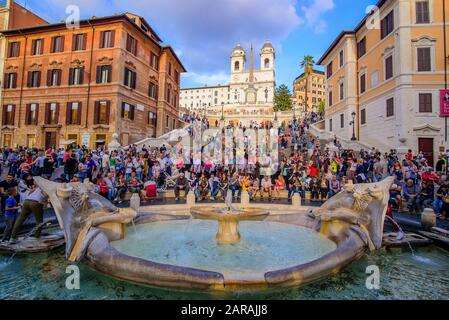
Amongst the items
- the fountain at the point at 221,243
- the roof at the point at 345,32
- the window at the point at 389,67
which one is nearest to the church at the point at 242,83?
the roof at the point at 345,32

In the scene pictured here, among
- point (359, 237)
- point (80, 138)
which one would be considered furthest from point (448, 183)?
point (80, 138)

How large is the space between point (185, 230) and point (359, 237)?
16.1ft

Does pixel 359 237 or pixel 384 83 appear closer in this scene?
pixel 359 237

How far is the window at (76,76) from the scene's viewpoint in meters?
28.4

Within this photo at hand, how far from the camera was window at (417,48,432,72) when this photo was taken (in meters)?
20.9

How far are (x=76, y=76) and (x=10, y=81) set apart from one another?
31.0 ft

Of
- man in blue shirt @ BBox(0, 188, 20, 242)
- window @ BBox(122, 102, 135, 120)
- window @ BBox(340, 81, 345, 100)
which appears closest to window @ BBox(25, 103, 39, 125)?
window @ BBox(122, 102, 135, 120)

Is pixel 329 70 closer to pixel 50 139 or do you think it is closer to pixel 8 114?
pixel 50 139

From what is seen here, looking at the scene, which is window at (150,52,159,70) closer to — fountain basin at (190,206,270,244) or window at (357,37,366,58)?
window at (357,37,366,58)

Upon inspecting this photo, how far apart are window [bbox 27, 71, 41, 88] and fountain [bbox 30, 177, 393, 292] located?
3021 centimetres

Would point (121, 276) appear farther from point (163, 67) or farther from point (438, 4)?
point (163, 67)

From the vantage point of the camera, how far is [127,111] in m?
28.6

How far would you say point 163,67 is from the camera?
35.4 metres

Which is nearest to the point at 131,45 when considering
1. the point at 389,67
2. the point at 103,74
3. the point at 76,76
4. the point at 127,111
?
the point at 103,74
